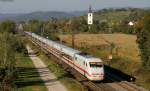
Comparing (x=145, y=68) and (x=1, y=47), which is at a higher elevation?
(x=1, y=47)

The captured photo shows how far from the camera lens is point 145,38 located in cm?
5288

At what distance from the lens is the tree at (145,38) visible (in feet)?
167

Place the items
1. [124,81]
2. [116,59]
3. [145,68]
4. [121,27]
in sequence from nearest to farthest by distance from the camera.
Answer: [124,81] → [145,68] → [116,59] → [121,27]

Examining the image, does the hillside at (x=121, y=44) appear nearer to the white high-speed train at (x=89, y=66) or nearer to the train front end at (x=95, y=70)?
the white high-speed train at (x=89, y=66)

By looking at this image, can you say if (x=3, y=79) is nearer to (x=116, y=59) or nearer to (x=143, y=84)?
(x=143, y=84)

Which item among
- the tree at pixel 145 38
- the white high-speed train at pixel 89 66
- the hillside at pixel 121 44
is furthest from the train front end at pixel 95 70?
the hillside at pixel 121 44

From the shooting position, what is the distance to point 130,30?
155m

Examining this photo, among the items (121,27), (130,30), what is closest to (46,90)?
(130,30)

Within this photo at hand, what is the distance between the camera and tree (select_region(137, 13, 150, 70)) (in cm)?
5084

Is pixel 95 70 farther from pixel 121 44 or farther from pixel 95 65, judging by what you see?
pixel 121 44

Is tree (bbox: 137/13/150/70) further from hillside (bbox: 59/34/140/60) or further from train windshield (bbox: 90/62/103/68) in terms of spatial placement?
hillside (bbox: 59/34/140/60)

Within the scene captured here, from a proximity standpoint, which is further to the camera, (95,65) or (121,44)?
(121,44)

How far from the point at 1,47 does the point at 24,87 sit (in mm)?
6795

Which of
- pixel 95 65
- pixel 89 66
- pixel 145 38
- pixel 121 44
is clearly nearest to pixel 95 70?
pixel 95 65
